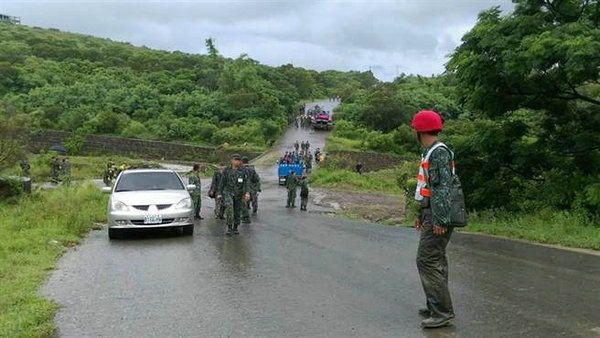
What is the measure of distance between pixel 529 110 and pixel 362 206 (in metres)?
9.23

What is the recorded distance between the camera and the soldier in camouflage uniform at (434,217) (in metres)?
5.65

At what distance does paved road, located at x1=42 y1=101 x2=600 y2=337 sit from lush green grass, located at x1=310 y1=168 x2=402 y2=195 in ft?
80.0

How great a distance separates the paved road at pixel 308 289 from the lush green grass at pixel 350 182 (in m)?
24.4

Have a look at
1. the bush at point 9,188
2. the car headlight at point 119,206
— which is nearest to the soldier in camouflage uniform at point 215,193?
the car headlight at point 119,206

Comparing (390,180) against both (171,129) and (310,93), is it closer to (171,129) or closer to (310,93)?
(171,129)

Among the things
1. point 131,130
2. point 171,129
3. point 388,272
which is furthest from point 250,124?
point 388,272

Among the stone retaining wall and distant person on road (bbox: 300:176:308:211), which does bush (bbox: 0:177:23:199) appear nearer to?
distant person on road (bbox: 300:176:308:211)

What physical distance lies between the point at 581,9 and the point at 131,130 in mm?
53472

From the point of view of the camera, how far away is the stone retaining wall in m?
57.9

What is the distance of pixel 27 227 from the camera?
12758mm

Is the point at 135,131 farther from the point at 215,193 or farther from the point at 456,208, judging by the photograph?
the point at 456,208

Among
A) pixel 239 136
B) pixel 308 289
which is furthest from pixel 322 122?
pixel 308 289

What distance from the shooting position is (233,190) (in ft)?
42.7

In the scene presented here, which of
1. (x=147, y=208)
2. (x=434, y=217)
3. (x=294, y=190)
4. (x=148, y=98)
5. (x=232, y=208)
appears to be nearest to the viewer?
(x=434, y=217)
